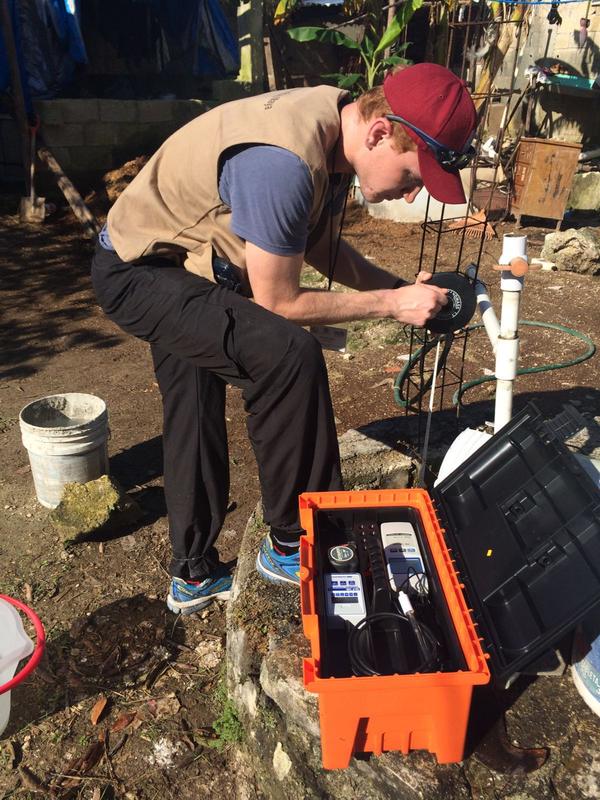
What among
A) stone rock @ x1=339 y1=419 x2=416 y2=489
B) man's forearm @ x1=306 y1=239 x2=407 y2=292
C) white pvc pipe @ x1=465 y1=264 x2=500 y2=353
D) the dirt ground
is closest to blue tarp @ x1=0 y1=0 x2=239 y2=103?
the dirt ground

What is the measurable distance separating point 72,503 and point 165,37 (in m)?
9.60

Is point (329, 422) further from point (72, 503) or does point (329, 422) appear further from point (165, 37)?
point (165, 37)

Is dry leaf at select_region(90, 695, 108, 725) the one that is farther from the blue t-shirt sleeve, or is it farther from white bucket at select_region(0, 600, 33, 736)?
the blue t-shirt sleeve

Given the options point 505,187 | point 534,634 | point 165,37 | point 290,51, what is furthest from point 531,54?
point 534,634

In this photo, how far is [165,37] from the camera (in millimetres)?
10445

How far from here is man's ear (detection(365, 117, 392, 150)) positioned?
2006mm

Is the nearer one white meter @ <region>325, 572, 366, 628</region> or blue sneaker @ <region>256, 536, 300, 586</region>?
white meter @ <region>325, 572, 366, 628</region>

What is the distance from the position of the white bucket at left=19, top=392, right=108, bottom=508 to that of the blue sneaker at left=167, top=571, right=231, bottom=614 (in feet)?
3.17

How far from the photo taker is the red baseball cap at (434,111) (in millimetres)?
1935

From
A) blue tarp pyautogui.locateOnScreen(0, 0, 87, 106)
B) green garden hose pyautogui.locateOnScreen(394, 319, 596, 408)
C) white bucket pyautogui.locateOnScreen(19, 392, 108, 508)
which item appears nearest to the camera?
white bucket pyautogui.locateOnScreen(19, 392, 108, 508)

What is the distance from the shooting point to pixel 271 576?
241 centimetres

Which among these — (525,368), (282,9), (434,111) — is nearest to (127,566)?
(434,111)

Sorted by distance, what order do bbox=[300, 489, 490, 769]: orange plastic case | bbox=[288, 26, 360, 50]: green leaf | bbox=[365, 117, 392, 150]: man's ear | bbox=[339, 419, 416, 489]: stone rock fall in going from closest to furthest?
1. bbox=[300, 489, 490, 769]: orange plastic case
2. bbox=[365, 117, 392, 150]: man's ear
3. bbox=[339, 419, 416, 489]: stone rock
4. bbox=[288, 26, 360, 50]: green leaf

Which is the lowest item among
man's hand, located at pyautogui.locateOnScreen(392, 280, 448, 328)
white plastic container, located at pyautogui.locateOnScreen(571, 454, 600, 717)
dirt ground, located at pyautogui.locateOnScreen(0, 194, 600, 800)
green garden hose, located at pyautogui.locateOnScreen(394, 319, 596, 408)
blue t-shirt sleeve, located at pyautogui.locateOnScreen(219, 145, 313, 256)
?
dirt ground, located at pyautogui.locateOnScreen(0, 194, 600, 800)
